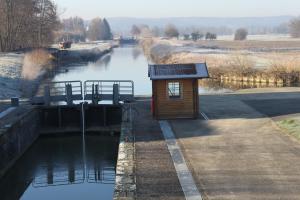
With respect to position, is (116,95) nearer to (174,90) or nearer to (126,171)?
(174,90)

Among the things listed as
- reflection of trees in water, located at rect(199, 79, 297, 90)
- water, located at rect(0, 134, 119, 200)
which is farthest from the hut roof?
reflection of trees in water, located at rect(199, 79, 297, 90)

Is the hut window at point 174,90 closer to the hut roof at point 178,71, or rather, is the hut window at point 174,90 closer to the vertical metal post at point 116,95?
the hut roof at point 178,71

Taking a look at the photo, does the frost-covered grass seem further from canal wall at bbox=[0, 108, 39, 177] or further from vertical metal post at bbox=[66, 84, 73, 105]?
canal wall at bbox=[0, 108, 39, 177]

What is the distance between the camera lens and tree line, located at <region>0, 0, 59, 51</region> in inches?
2598

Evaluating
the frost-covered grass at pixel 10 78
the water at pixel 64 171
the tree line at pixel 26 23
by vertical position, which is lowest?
the water at pixel 64 171

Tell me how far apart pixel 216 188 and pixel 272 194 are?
1285 millimetres

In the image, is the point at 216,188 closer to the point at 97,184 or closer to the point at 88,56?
the point at 97,184

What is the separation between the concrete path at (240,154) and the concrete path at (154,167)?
61 centimetres

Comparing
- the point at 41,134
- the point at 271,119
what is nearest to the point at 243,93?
the point at 271,119

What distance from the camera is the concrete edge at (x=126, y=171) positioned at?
470 inches

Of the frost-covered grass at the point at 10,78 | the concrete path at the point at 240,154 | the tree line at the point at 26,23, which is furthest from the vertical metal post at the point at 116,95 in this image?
the tree line at the point at 26,23

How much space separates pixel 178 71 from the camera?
20891 mm

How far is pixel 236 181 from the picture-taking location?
12852 millimetres

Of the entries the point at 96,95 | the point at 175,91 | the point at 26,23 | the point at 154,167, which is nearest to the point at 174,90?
the point at 175,91
